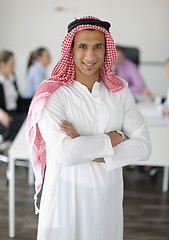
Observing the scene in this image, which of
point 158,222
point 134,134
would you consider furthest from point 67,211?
point 158,222

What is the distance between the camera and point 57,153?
174 cm

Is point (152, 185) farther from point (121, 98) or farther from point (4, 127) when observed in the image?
point (121, 98)

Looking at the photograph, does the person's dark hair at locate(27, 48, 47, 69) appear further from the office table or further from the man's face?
the man's face

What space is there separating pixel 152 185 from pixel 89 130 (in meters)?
2.29

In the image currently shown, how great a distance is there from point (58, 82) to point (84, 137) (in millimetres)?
270

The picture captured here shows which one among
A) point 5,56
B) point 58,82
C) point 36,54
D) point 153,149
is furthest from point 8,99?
point 58,82

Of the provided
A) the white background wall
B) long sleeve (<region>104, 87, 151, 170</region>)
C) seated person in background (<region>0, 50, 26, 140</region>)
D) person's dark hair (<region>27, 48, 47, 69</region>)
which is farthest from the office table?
the white background wall

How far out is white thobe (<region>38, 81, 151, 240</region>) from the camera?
5.76ft

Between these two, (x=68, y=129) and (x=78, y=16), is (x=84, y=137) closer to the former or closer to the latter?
(x=68, y=129)

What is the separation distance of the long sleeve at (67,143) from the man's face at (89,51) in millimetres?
194

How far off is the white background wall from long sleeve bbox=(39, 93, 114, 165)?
4.89 metres

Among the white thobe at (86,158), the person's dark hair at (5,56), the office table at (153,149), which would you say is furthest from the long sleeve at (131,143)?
the person's dark hair at (5,56)

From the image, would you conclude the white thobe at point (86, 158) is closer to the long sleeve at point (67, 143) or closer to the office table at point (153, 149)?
the long sleeve at point (67, 143)

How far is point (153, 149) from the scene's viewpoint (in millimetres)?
2955
